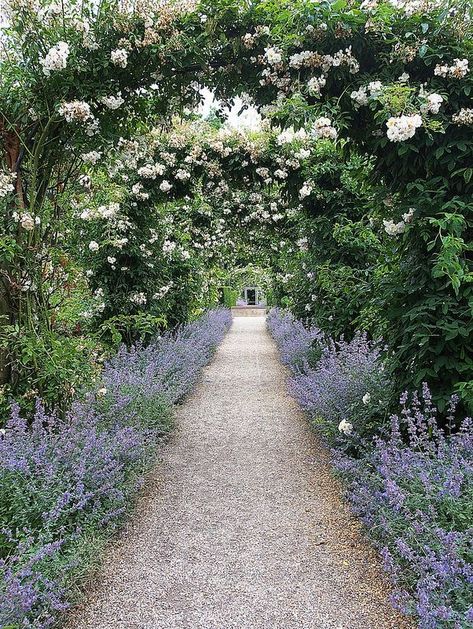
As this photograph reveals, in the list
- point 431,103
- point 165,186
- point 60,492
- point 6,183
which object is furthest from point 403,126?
point 165,186

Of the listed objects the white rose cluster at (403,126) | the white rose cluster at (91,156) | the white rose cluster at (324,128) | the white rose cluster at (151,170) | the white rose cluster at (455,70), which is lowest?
the white rose cluster at (403,126)

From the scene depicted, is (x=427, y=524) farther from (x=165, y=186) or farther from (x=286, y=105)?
(x=165, y=186)

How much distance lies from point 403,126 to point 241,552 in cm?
245

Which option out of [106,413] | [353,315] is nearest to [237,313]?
[353,315]

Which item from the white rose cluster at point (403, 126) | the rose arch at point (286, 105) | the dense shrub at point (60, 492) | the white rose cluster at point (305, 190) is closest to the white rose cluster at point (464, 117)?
the rose arch at point (286, 105)

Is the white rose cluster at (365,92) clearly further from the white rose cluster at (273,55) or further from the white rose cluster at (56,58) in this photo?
the white rose cluster at (56,58)

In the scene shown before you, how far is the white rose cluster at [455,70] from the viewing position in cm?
293

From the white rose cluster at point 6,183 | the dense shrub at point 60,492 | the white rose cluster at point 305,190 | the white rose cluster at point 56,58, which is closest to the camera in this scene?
the dense shrub at point 60,492

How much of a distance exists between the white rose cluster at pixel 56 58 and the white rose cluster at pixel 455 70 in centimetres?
221

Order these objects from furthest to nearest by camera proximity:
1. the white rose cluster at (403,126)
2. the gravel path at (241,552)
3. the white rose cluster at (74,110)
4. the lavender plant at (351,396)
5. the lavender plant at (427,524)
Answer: the lavender plant at (351,396) < the white rose cluster at (74,110) < the white rose cluster at (403,126) < the gravel path at (241,552) < the lavender plant at (427,524)

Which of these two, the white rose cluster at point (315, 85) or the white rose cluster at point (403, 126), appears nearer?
the white rose cluster at point (403, 126)

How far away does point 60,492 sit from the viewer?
7.97 ft

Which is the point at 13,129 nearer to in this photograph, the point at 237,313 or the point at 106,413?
the point at 106,413

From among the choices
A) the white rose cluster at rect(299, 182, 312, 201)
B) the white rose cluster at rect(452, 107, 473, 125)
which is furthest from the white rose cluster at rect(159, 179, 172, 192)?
the white rose cluster at rect(452, 107, 473, 125)
